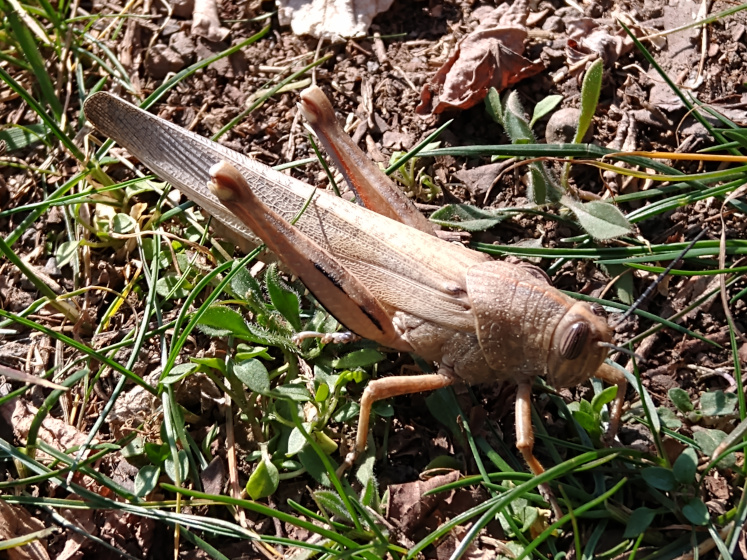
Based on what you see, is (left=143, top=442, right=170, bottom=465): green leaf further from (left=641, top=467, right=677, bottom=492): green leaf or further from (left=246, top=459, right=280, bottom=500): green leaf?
(left=641, top=467, right=677, bottom=492): green leaf

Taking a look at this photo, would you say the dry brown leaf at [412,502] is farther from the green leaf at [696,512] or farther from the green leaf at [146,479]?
the green leaf at [146,479]

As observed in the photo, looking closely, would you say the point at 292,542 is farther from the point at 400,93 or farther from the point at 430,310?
the point at 400,93

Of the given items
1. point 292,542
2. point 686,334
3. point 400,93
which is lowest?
point 686,334

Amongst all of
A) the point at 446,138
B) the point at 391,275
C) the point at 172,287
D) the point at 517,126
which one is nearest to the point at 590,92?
the point at 517,126

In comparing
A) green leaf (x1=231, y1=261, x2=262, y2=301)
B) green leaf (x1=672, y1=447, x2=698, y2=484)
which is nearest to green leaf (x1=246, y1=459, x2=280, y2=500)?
green leaf (x1=231, y1=261, x2=262, y2=301)

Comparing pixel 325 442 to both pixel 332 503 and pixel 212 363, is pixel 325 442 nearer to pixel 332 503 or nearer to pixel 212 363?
pixel 332 503

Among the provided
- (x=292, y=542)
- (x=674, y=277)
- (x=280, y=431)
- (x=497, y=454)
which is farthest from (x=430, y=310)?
(x=674, y=277)

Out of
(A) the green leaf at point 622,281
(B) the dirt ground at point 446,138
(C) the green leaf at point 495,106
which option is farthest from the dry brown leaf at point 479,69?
(A) the green leaf at point 622,281
